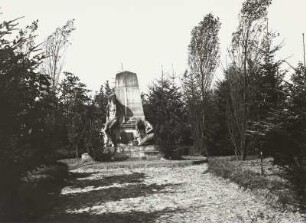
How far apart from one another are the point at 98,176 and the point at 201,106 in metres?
19.3

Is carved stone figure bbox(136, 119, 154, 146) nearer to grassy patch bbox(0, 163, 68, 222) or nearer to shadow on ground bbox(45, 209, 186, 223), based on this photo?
grassy patch bbox(0, 163, 68, 222)

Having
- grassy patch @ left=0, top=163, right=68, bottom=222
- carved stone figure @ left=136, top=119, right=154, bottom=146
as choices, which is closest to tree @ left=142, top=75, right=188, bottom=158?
carved stone figure @ left=136, top=119, right=154, bottom=146

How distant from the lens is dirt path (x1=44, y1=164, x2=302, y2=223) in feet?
28.2

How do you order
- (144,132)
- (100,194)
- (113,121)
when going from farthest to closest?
(113,121)
(144,132)
(100,194)

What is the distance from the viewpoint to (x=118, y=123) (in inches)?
1027

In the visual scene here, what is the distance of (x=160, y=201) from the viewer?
35.0 ft

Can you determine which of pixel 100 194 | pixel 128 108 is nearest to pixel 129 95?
pixel 128 108

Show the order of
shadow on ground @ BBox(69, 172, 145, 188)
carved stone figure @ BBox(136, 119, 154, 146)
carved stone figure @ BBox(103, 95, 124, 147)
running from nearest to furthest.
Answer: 1. shadow on ground @ BBox(69, 172, 145, 188)
2. carved stone figure @ BBox(136, 119, 154, 146)
3. carved stone figure @ BBox(103, 95, 124, 147)

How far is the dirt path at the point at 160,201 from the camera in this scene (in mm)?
8594

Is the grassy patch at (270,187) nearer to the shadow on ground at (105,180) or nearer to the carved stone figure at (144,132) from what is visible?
the shadow on ground at (105,180)

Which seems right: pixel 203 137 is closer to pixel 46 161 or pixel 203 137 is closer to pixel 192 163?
pixel 192 163

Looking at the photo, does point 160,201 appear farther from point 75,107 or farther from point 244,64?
point 75,107

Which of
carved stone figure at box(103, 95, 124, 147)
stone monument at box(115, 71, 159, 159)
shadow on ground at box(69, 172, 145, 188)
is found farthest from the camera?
stone monument at box(115, 71, 159, 159)

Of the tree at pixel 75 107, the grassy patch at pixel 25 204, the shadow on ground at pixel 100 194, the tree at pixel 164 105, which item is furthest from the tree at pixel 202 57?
the grassy patch at pixel 25 204
